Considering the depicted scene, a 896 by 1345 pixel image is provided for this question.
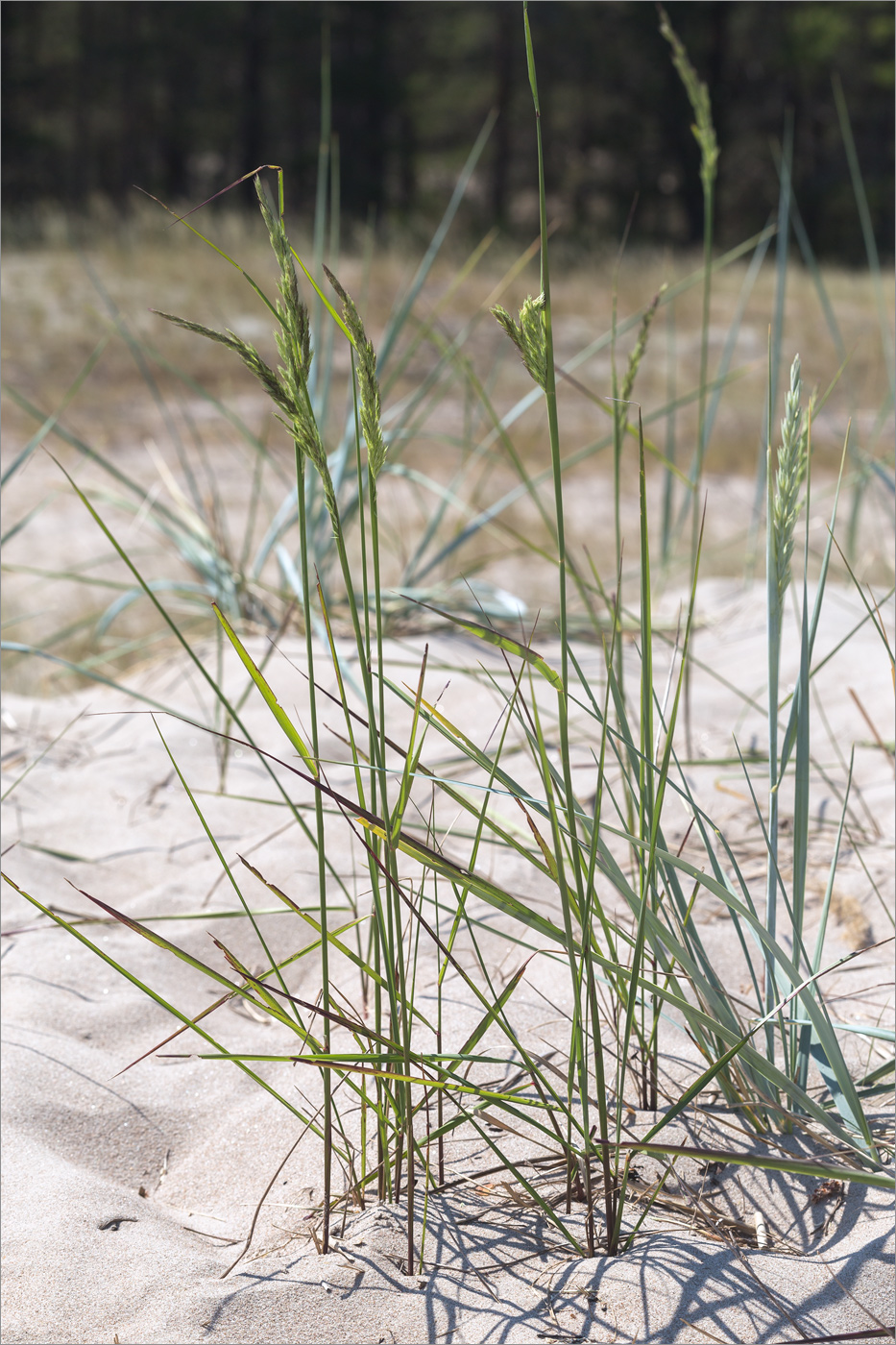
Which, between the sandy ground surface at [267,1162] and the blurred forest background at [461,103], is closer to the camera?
the sandy ground surface at [267,1162]

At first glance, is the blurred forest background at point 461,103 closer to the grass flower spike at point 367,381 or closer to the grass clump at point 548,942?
the grass clump at point 548,942

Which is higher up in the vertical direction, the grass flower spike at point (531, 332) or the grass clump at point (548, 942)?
the grass flower spike at point (531, 332)

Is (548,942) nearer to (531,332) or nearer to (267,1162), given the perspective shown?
(267,1162)

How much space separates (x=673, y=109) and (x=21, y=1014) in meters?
19.2

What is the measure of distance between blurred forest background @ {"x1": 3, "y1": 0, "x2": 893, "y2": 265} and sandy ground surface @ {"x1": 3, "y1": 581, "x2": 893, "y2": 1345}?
15.0 m

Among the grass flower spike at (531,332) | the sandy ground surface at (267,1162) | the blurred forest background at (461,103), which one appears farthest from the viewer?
the blurred forest background at (461,103)

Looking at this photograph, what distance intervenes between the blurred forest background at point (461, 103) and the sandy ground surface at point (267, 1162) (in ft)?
49.3

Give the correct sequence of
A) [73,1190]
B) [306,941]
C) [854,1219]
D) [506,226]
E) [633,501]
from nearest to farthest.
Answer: [854,1219]
[73,1190]
[306,941]
[633,501]
[506,226]

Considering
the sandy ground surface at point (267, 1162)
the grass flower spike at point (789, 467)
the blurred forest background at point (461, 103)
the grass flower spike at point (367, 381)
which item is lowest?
the sandy ground surface at point (267, 1162)

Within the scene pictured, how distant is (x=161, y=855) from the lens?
4.25 feet

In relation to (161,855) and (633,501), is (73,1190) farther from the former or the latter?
(633,501)

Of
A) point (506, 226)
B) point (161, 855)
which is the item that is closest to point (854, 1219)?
point (161, 855)

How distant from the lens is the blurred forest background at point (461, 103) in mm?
15586

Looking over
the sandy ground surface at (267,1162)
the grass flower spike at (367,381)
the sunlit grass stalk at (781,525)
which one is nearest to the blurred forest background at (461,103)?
the sandy ground surface at (267,1162)
